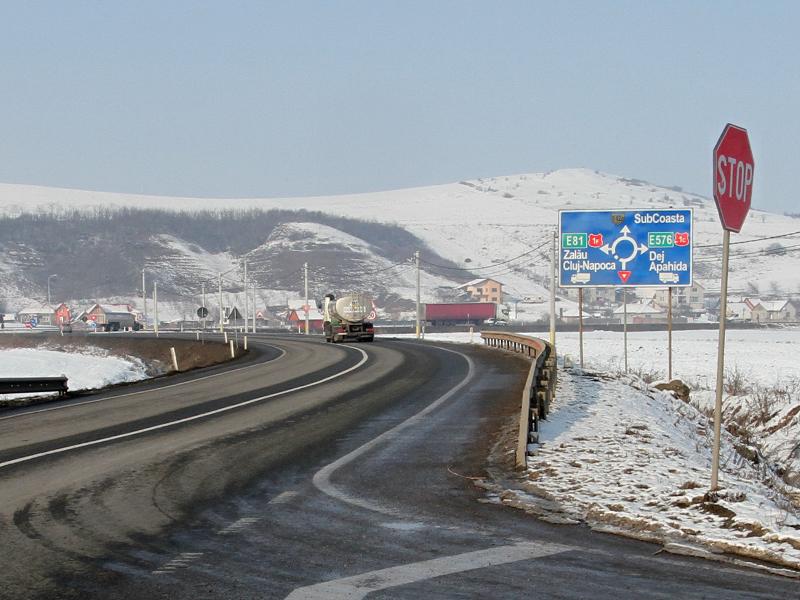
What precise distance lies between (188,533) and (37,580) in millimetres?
1628

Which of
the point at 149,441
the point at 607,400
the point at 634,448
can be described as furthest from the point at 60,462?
the point at 607,400

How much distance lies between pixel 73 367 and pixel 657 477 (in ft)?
152

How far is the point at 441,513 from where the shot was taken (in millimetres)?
8969

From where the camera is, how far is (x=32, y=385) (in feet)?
77.3

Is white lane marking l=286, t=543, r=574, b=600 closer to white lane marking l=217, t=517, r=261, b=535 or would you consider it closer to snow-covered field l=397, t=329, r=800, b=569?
snow-covered field l=397, t=329, r=800, b=569

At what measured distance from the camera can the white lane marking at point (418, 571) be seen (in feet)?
20.5

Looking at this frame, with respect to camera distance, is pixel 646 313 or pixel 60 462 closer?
pixel 60 462

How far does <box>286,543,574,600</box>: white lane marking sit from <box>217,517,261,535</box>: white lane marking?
1.81m

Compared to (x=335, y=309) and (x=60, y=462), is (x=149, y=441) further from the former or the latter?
(x=335, y=309)

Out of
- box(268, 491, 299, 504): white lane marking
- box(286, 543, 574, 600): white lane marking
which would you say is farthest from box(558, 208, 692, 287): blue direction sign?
box(286, 543, 574, 600): white lane marking

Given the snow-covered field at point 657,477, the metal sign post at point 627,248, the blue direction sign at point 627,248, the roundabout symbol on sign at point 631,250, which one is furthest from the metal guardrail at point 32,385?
the roundabout symbol on sign at point 631,250

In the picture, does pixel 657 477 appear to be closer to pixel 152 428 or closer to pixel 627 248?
pixel 152 428

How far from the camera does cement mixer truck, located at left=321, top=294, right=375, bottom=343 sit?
57062 millimetres

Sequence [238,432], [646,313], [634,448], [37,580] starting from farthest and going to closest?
[646,313], [238,432], [634,448], [37,580]
